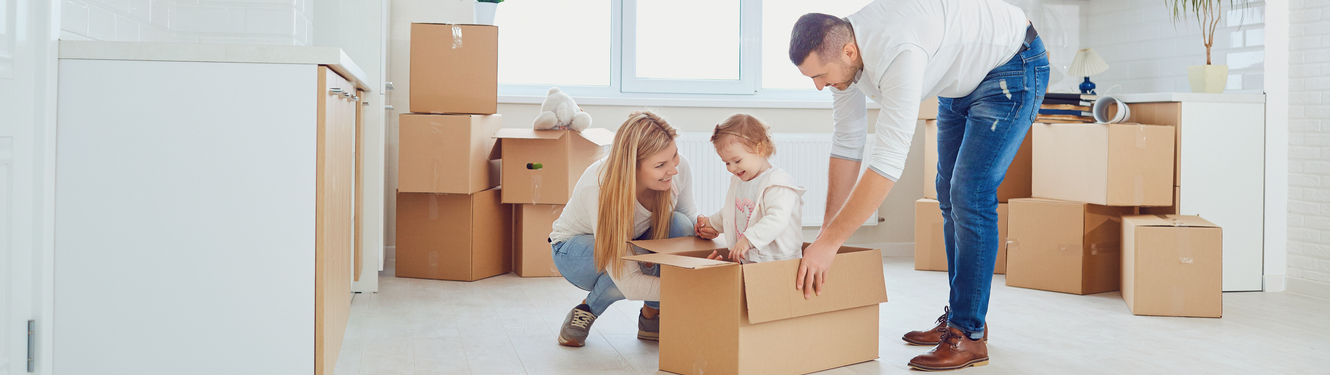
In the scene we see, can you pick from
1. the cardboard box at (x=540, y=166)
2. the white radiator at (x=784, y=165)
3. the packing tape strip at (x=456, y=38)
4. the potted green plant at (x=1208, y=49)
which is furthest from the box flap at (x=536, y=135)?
the potted green plant at (x=1208, y=49)

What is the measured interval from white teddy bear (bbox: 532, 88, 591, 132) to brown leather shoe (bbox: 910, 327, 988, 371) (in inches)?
64.7

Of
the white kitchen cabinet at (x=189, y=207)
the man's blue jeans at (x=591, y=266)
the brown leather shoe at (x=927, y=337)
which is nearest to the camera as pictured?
the white kitchen cabinet at (x=189, y=207)

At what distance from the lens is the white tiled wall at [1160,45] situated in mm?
3193

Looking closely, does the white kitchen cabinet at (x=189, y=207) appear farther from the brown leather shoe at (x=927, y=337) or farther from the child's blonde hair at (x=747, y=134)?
the brown leather shoe at (x=927, y=337)

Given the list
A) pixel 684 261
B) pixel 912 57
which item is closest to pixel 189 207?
pixel 684 261

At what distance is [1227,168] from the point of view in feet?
10.1

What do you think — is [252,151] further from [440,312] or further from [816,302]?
[440,312]

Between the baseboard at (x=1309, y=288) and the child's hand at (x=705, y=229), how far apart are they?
2338 millimetres

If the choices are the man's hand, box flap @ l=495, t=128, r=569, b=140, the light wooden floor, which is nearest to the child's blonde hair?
the man's hand

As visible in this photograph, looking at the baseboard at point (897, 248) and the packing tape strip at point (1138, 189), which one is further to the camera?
the baseboard at point (897, 248)

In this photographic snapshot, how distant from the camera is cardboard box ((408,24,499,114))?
121 inches

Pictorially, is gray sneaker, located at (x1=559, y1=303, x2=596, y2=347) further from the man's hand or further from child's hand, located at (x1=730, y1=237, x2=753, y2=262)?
the man's hand

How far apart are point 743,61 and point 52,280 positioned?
3112mm

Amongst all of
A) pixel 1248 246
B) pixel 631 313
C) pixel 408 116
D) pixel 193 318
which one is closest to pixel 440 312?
pixel 631 313
